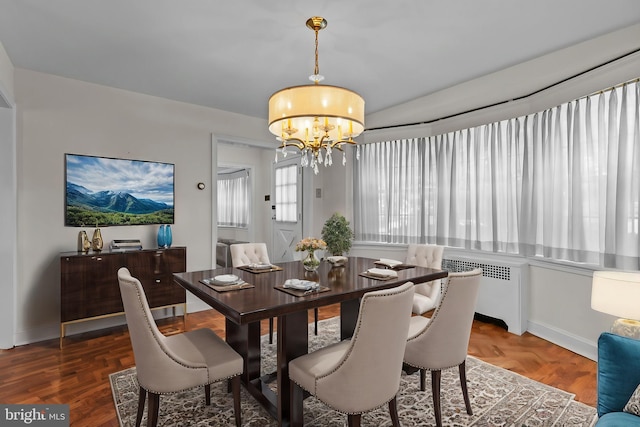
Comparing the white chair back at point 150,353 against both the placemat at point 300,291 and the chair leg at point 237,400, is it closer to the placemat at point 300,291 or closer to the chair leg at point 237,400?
the chair leg at point 237,400

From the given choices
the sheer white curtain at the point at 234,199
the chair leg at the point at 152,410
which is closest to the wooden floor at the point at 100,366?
the chair leg at the point at 152,410

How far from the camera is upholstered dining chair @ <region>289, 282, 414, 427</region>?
4.83ft

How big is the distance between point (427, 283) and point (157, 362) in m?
2.39

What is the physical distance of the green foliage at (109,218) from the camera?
348cm

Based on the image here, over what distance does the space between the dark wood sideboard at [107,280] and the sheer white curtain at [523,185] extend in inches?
104

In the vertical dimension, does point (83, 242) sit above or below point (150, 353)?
above

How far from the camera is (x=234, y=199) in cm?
781

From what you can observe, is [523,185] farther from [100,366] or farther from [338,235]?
[100,366]

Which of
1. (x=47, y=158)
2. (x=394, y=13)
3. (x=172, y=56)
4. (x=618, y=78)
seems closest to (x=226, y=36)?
(x=172, y=56)

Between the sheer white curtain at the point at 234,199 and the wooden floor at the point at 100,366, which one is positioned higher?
the sheer white curtain at the point at 234,199

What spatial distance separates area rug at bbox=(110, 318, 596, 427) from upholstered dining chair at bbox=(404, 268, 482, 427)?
0.31 meters

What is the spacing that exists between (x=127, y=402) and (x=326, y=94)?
244cm

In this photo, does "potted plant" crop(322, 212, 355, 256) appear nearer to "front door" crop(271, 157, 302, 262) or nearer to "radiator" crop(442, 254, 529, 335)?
"front door" crop(271, 157, 302, 262)

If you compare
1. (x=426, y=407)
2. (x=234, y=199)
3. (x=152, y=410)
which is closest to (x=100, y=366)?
(x=152, y=410)
